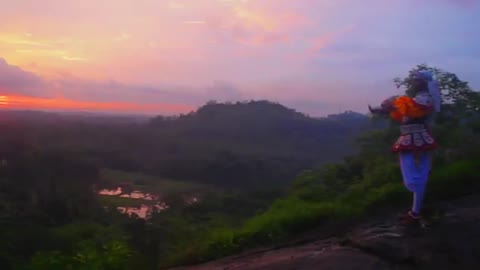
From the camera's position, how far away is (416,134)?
7.02m

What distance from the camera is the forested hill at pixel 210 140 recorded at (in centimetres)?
2995

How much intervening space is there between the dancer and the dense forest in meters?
1.17

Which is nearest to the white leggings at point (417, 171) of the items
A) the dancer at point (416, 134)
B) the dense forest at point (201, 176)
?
the dancer at point (416, 134)

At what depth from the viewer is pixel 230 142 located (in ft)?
123

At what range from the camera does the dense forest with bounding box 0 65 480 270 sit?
7879mm

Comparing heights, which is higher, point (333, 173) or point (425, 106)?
point (425, 106)

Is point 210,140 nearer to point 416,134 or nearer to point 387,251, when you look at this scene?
point 416,134

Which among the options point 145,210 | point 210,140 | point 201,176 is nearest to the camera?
point 145,210

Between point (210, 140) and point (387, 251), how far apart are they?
31.7m

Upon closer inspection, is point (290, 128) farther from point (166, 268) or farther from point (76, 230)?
point (166, 268)

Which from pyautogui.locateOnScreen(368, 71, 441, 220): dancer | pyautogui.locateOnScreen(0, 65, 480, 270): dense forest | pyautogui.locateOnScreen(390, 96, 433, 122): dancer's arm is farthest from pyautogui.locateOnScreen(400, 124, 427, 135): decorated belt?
pyautogui.locateOnScreen(0, 65, 480, 270): dense forest

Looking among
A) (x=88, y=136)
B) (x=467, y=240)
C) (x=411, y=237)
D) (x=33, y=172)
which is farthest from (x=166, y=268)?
(x=88, y=136)

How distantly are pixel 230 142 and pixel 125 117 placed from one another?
34.0 feet

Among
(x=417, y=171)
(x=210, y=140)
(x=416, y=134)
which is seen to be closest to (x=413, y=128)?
(x=416, y=134)
